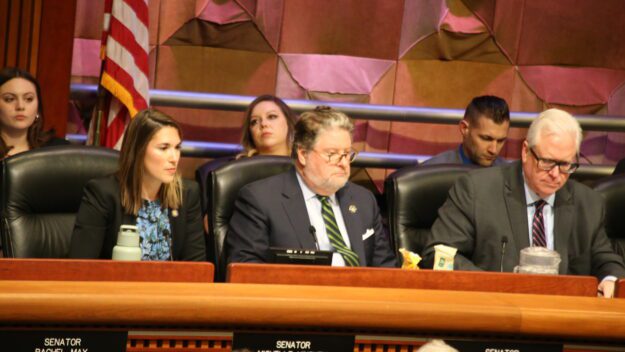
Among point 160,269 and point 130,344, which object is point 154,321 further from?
point 160,269

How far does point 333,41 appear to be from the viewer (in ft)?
16.4

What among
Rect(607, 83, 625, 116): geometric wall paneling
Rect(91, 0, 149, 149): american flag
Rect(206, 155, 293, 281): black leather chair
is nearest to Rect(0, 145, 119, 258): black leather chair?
Rect(206, 155, 293, 281): black leather chair

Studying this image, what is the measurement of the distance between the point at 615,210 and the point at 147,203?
1.70 m

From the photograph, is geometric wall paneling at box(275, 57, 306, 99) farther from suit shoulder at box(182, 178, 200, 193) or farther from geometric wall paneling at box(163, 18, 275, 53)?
suit shoulder at box(182, 178, 200, 193)

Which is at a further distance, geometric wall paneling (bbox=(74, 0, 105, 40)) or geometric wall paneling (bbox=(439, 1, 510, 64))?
geometric wall paneling (bbox=(439, 1, 510, 64))

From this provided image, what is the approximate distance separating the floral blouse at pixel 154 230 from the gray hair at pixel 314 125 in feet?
1.69

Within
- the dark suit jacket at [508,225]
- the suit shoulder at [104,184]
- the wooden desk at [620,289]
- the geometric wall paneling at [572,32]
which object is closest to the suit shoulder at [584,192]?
the dark suit jacket at [508,225]

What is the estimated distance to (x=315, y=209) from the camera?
335cm

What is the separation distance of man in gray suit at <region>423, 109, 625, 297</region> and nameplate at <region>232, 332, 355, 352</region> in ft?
4.29

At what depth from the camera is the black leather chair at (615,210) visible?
→ 3506mm

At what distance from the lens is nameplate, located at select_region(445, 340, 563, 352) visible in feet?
6.50

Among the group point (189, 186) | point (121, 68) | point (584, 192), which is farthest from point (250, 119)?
point (584, 192)

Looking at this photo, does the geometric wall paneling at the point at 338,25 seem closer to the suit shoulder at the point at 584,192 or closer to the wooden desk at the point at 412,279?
the suit shoulder at the point at 584,192

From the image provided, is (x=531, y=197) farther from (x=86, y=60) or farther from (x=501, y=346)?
(x=86, y=60)
